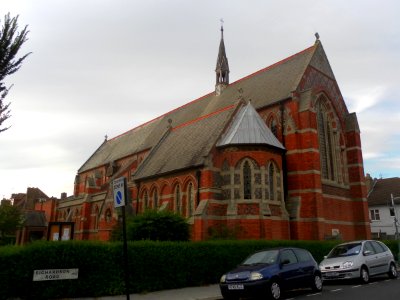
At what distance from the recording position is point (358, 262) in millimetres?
15047

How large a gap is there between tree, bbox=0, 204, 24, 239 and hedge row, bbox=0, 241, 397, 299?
33.4 m

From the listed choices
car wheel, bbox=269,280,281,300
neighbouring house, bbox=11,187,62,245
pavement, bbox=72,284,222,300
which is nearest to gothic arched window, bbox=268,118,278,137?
pavement, bbox=72,284,222,300

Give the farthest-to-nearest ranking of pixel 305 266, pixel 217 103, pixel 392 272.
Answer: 1. pixel 217 103
2. pixel 392 272
3. pixel 305 266

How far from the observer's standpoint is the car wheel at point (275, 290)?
11.5m

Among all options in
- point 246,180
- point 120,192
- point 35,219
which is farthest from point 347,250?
point 35,219

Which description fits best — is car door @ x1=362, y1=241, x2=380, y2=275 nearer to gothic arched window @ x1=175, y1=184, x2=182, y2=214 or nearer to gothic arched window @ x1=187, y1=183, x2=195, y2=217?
gothic arched window @ x1=187, y1=183, x2=195, y2=217

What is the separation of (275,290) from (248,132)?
1416 cm

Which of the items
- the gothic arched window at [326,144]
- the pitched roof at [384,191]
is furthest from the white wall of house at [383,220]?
the gothic arched window at [326,144]

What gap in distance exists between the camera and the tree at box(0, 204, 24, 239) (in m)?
42.0

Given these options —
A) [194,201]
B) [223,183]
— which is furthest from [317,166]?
[194,201]

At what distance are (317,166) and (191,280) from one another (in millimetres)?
13819

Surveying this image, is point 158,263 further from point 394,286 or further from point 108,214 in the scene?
point 108,214

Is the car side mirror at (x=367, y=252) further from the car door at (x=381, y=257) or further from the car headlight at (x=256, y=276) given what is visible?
the car headlight at (x=256, y=276)

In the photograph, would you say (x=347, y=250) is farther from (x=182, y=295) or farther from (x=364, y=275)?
(x=182, y=295)
